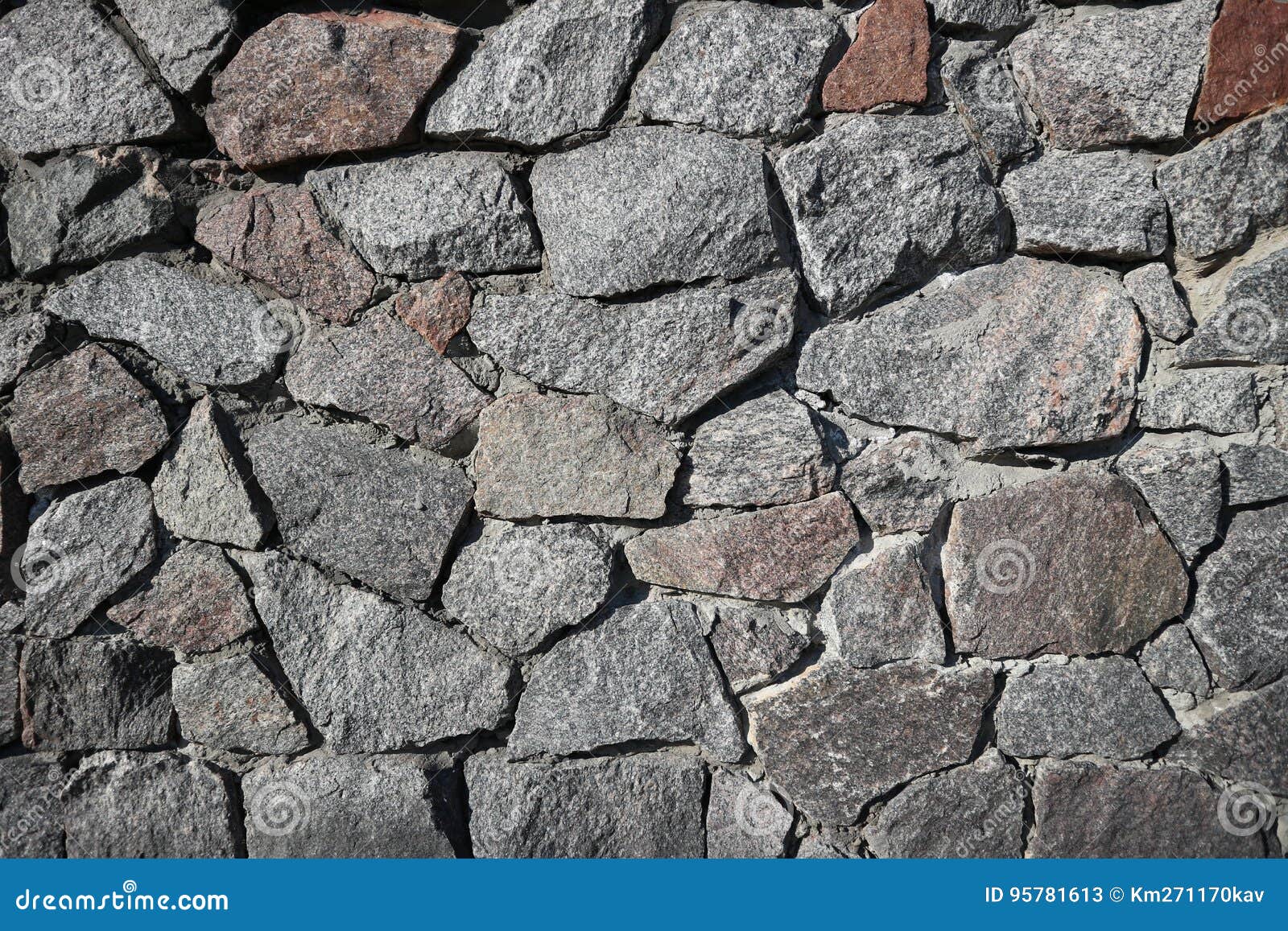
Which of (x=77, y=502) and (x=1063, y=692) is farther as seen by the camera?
(x=77, y=502)

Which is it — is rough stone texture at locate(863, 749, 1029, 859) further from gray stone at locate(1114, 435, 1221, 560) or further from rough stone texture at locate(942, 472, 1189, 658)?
gray stone at locate(1114, 435, 1221, 560)

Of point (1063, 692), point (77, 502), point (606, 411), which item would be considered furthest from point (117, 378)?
point (1063, 692)

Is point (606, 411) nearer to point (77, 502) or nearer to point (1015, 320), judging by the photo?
point (1015, 320)

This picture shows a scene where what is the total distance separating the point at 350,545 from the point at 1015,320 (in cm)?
142

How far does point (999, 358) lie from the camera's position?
1798 mm

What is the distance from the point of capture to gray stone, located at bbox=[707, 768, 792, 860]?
1864 mm

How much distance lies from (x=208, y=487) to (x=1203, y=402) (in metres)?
1.99

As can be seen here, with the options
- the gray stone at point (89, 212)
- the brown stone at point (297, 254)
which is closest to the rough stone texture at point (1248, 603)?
the brown stone at point (297, 254)

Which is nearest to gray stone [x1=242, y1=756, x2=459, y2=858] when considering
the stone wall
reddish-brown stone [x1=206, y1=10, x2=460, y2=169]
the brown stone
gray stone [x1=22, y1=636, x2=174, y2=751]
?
the stone wall

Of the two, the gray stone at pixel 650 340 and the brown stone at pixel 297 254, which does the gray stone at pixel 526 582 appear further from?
the brown stone at pixel 297 254

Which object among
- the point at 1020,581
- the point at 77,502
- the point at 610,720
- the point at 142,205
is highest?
the point at 142,205

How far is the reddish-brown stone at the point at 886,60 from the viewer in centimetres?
178

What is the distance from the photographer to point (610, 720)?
1.88 meters

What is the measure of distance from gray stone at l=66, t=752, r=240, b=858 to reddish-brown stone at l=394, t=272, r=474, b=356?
3.40 ft
